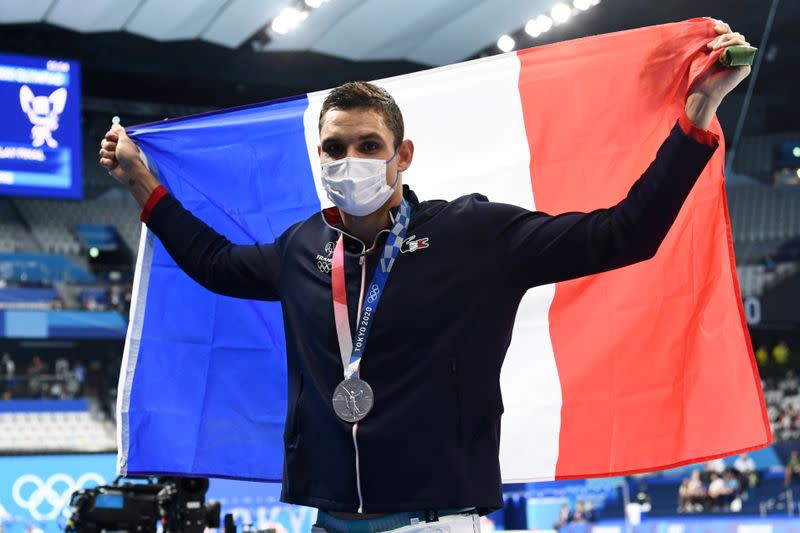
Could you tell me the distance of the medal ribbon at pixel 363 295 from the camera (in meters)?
2.33

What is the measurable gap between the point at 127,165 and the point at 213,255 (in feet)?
1.71

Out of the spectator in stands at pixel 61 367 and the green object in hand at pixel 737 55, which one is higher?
the green object in hand at pixel 737 55

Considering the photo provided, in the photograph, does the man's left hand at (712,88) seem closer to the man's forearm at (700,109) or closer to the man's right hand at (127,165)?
the man's forearm at (700,109)

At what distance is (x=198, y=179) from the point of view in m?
3.73

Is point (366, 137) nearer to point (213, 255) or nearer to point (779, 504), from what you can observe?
point (213, 255)

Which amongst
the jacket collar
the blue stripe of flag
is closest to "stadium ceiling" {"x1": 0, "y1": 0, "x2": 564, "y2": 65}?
the blue stripe of flag

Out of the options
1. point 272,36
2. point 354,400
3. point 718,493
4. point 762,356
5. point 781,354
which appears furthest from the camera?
point 762,356

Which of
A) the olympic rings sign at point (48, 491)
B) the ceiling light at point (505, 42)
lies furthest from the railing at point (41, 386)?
the ceiling light at point (505, 42)

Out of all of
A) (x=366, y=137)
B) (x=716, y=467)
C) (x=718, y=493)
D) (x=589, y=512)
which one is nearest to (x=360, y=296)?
(x=366, y=137)

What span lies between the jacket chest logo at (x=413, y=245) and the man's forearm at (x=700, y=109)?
63 centimetres

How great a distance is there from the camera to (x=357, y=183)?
7.95 ft

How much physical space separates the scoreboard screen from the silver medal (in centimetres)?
1655

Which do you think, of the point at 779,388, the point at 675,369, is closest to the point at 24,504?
the point at 675,369

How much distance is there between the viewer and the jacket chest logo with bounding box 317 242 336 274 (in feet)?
8.20
